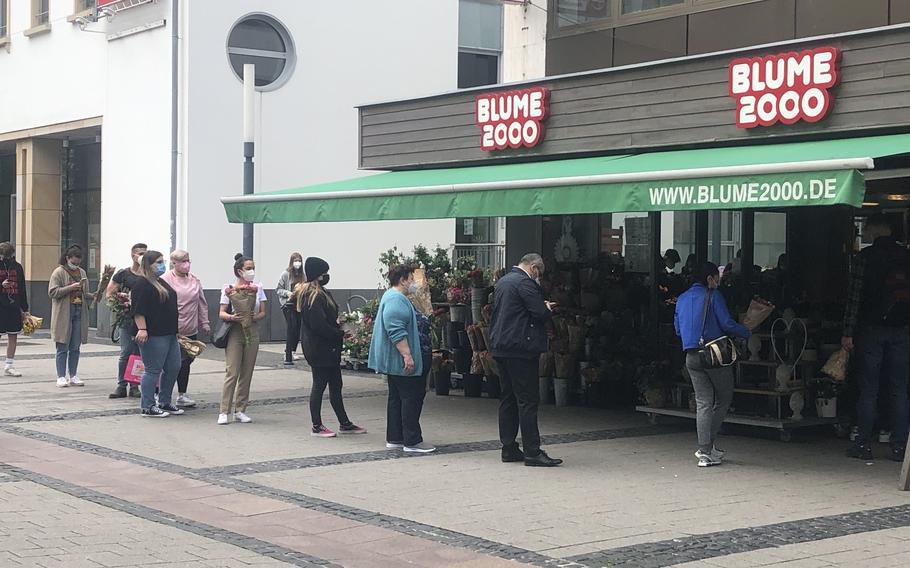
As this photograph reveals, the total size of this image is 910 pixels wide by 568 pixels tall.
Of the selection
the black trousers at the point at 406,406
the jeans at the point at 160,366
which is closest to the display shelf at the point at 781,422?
the black trousers at the point at 406,406

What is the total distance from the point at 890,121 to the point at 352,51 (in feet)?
51.1

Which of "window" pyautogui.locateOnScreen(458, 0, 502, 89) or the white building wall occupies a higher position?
"window" pyautogui.locateOnScreen(458, 0, 502, 89)

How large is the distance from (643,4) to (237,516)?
7.50m

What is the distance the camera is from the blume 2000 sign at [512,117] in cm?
1314

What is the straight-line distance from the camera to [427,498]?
8.75 m

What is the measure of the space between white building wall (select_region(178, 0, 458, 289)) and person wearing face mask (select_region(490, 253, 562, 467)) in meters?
13.0

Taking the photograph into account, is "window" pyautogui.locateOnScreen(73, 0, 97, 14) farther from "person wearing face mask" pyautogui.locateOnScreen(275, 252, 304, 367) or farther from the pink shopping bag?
the pink shopping bag

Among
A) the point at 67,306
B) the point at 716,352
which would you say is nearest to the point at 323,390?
the point at 716,352

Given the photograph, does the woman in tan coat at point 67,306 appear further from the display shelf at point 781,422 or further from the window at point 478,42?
the window at point 478,42

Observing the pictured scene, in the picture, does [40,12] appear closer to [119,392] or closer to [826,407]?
[119,392]

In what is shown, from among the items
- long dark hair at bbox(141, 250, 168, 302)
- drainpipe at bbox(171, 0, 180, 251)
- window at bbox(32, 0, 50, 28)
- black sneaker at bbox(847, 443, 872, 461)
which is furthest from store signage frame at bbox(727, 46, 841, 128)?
window at bbox(32, 0, 50, 28)

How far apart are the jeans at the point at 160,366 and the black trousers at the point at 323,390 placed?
2068 mm

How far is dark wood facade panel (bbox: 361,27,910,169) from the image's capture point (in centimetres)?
1004

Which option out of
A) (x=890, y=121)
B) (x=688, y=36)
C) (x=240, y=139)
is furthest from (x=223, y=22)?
(x=890, y=121)
